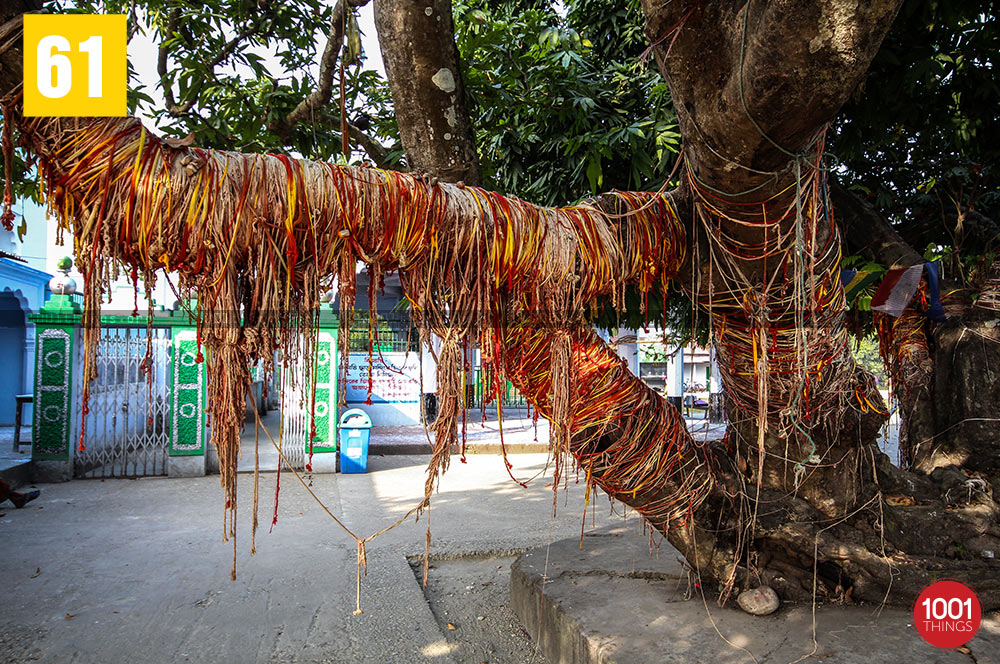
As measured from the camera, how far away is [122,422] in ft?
25.8

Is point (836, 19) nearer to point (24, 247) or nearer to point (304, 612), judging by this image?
point (304, 612)

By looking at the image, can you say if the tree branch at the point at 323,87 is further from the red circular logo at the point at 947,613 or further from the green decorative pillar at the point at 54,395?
→ the green decorative pillar at the point at 54,395

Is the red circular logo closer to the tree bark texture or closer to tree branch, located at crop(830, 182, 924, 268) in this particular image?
tree branch, located at crop(830, 182, 924, 268)

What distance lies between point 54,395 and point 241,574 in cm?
476

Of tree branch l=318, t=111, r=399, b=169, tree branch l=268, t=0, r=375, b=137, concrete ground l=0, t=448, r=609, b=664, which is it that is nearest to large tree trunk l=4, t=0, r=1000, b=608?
concrete ground l=0, t=448, r=609, b=664

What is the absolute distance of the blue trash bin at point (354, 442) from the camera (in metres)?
8.16

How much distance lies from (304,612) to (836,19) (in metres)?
3.71

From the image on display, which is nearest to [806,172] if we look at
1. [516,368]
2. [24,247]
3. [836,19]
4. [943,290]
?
[836,19]

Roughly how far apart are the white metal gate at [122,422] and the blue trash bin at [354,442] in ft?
6.85

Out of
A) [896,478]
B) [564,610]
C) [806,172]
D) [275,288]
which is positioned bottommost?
[564,610]

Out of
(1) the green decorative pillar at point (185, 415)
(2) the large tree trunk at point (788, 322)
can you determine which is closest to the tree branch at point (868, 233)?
(2) the large tree trunk at point (788, 322)

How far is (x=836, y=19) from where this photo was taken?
167cm

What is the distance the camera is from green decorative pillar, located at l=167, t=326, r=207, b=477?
7.82 meters

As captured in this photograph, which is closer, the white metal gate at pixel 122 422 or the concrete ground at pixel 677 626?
the concrete ground at pixel 677 626
